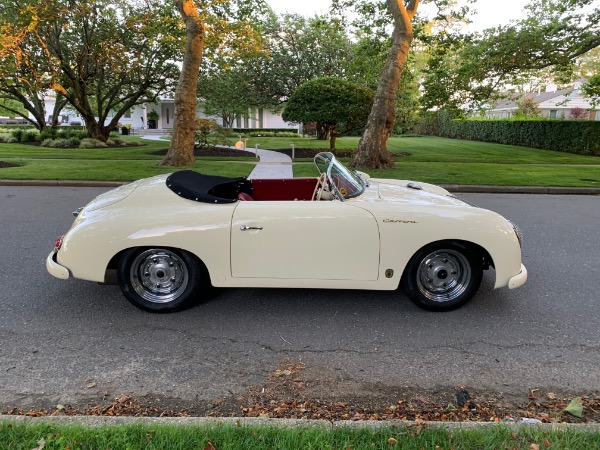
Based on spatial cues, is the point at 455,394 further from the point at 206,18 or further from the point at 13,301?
the point at 206,18

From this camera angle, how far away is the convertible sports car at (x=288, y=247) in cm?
375

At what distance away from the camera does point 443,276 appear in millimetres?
3980

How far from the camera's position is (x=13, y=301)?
4211 mm

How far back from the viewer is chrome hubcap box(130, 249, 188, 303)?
388cm

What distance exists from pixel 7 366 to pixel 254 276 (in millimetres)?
1793

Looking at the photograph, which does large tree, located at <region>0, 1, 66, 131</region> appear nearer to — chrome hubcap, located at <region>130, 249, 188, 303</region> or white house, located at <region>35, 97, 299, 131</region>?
chrome hubcap, located at <region>130, 249, 188, 303</region>

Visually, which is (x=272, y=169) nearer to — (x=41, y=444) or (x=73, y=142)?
(x=41, y=444)

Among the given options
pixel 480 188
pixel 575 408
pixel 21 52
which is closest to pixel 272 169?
pixel 480 188

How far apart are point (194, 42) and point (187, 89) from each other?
4.60 ft

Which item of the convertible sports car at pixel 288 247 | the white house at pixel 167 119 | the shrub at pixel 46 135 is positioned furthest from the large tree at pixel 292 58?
the convertible sports car at pixel 288 247

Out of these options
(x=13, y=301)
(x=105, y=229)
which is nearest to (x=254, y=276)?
(x=105, y=229)

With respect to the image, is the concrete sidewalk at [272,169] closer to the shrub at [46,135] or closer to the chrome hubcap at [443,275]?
the chrome hubcap at [443,275]

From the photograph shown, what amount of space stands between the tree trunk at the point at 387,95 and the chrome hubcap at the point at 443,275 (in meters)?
11.2

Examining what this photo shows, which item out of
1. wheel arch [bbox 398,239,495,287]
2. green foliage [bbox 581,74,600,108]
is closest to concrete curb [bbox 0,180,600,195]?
wheel arch [bbox 398,239,495,287]
